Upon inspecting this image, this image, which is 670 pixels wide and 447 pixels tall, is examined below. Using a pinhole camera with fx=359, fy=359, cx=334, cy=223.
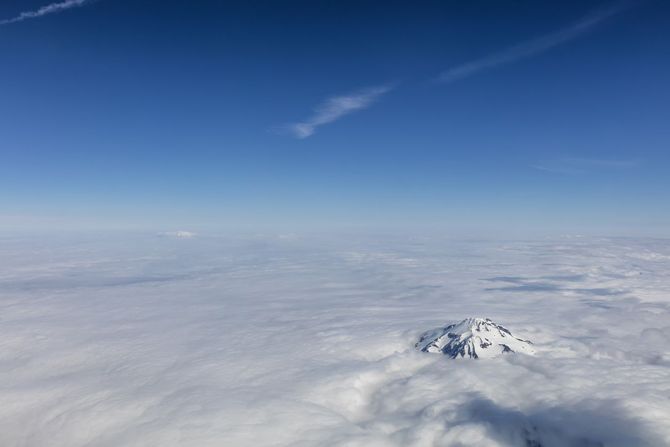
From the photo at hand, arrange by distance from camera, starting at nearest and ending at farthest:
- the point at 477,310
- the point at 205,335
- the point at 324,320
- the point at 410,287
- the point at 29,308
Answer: the point at 205,335 < the point at 324,320 < the point at 477,310 < the point at 29,308 < the point at 410,287

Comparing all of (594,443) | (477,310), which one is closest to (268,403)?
(594,443)

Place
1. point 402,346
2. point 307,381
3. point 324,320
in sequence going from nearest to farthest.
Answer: point 307,381, point 402,346, point 324,320

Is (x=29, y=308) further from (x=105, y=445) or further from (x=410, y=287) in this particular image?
(x=410, y=287)

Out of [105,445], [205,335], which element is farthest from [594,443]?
[205,335]

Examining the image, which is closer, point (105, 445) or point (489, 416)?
point (105, 445)

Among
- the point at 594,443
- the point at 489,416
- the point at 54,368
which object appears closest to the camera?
the point at 594,443

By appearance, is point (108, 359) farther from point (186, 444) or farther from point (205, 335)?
point (186, 444)
